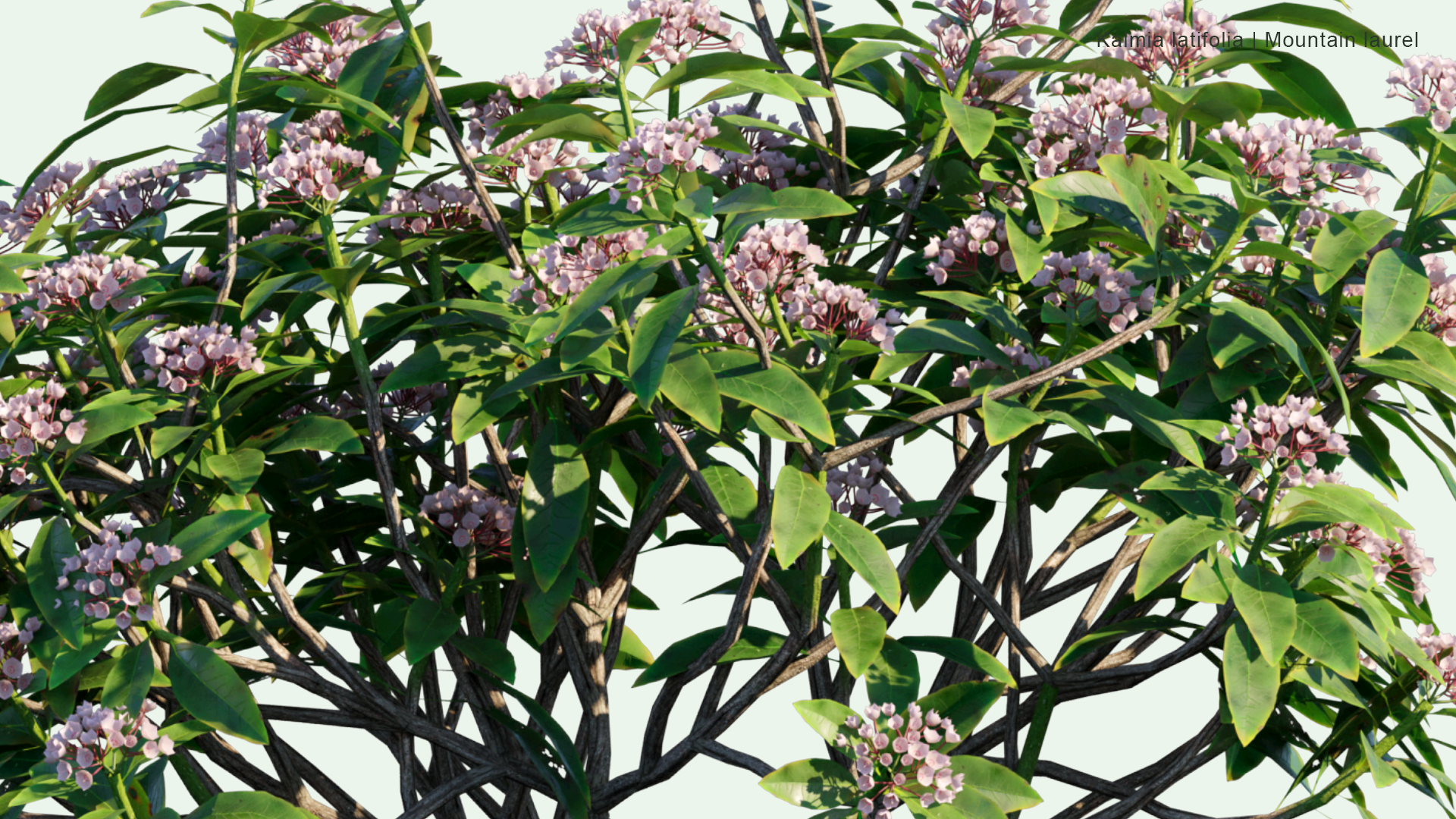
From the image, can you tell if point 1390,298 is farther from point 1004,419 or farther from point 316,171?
point 316,171

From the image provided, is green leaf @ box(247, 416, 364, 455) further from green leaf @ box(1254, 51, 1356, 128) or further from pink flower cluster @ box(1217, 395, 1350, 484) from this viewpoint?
green leaf @ box(1254, 51, 1356, 128)

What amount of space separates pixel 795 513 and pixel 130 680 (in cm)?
100

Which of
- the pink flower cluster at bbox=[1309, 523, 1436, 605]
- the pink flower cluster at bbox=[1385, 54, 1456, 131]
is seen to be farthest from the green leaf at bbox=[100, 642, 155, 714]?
the pink flower cluster at bbox=[1385, 54, 1456, 131]

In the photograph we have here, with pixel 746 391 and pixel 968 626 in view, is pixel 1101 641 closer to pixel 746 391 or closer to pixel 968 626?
pixel 968 626

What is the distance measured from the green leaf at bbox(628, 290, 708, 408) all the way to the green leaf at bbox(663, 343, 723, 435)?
3 centimetres

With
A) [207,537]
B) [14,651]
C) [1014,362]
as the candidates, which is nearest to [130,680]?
[207,537]

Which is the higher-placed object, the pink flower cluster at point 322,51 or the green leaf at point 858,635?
the pink flower cluster at point 322,51

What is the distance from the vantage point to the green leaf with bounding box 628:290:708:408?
176cm

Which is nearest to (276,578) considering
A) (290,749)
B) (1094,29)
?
(290,749)

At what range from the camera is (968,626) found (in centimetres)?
277

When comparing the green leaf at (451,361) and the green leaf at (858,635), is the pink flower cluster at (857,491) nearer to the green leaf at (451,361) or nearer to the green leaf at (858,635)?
the green leaf at (858,635)

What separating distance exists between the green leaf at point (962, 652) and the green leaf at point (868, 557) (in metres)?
0.30

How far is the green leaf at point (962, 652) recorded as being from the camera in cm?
235

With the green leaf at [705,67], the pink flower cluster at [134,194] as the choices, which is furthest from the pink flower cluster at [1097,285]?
the pink flower cluster at [134,194]
